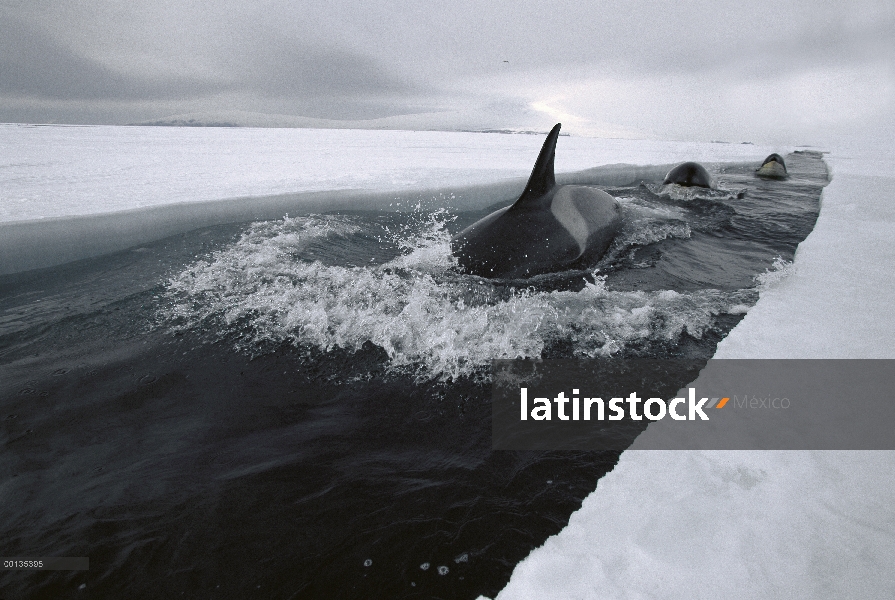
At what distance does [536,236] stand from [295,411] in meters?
3.61

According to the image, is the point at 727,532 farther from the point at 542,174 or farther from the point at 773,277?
the point at 542,174

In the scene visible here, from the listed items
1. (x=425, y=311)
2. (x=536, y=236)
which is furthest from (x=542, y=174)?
(x=425, y=311)

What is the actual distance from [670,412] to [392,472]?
5.55 ft

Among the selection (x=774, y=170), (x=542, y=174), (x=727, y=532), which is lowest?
(x=727, y=532)

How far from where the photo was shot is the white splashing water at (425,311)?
3736mm

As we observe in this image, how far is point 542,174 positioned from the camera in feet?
18.9

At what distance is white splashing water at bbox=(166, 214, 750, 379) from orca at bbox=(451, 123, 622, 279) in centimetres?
32

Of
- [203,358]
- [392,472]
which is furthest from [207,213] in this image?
[392,472]

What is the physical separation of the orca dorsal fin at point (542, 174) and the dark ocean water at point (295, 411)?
126cm

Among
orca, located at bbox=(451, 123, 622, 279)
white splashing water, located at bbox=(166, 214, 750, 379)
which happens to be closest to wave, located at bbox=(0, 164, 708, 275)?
white splashing water, located at bbox=(166, 214, 750, 379)

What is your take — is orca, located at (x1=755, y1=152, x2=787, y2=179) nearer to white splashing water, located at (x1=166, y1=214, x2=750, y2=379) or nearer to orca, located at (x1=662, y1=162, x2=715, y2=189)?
orca, located at (x1=662, y1=162, x2=715, y2=189)

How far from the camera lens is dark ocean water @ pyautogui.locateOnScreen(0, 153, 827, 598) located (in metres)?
1.95

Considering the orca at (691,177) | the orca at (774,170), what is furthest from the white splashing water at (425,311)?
the orca at (774,170)

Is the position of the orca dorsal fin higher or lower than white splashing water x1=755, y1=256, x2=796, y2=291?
higher
